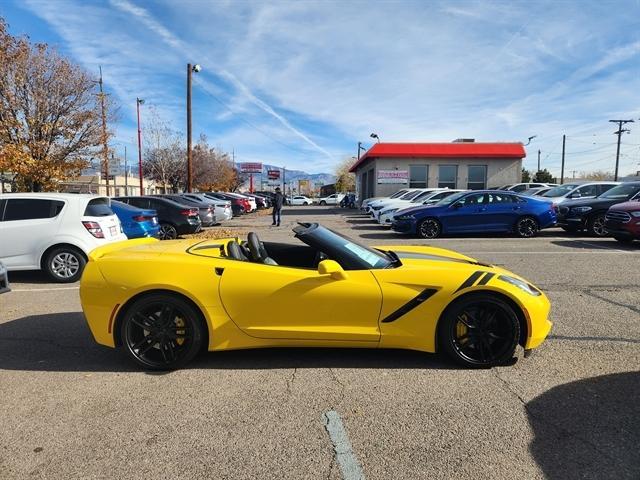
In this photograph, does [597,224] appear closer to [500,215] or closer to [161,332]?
[500,215]

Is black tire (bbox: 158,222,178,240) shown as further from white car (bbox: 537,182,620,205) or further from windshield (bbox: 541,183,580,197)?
windshield (bbox: 541,183,580,197)

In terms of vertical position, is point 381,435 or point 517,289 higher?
point 517,289

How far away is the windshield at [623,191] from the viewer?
1392 cm

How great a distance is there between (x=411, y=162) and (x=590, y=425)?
29592 mm

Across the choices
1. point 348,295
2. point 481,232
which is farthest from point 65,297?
point 481,232

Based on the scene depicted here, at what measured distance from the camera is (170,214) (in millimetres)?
14352

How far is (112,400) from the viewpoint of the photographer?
3.36 m

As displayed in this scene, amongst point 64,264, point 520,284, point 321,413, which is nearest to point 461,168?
point 64,264

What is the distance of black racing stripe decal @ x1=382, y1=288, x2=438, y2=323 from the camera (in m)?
3.74

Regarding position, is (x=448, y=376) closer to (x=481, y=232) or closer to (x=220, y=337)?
(x=220, y=337)

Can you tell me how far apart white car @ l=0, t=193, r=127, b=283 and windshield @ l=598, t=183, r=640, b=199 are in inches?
554

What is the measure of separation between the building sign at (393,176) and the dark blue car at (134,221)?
22132 millimetres

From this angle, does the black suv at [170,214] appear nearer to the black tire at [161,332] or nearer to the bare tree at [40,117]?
the bare tree at [40,117]

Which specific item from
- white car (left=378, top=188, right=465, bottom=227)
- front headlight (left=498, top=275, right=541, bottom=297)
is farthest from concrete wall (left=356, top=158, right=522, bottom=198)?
front headlight (left=498, top=275, right=541, bottom=297)
